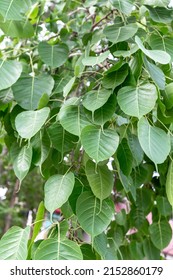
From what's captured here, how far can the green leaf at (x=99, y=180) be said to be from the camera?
2.51ft

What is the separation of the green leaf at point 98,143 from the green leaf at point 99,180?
63mm

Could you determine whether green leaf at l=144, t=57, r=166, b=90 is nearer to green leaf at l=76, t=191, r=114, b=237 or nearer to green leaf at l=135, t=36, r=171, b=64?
green leaf at l=135, t=36, r=171, b=64

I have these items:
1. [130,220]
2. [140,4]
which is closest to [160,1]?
[140,4]

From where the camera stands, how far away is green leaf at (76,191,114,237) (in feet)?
2.44

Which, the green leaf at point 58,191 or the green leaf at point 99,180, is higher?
the green leaf at point 58,191

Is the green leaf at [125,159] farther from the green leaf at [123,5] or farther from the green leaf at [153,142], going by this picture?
the green leaf at [123,5]

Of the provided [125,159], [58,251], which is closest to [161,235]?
[125,159]

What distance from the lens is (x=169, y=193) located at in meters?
0.78

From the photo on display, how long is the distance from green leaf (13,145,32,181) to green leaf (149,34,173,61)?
0.39 meters

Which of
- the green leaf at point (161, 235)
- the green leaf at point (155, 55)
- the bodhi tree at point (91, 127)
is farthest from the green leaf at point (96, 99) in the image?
the green leaf at point (161, 235)

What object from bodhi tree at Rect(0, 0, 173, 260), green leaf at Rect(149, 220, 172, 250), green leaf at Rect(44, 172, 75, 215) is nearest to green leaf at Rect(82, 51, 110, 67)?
bodhi tree at Rect(0, 0, 173, 260)

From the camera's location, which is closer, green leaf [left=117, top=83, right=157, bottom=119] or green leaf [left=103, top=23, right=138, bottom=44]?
green leaf [left=117, top=83, right=157, bottom=119]

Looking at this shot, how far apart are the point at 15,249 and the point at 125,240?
0.71 m

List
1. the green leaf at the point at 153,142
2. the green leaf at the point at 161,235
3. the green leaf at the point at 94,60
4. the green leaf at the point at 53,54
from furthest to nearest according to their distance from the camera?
the green leaf at the point at 161,235, the green leaf at the point at 53,54, the green leaf at the point at 94,60, the green leaf at the point at 153,142
